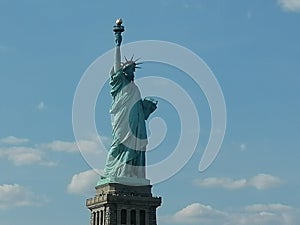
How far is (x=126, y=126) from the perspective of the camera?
13238 cm

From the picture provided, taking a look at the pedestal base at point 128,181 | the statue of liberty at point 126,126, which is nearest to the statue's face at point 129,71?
the statue of liberty at point 126,126

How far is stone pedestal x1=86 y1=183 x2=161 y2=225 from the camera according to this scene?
126250 millimetres

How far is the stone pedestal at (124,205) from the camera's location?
126m

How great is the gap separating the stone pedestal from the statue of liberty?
5.01 feet

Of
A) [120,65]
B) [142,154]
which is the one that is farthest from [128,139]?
[120,65]

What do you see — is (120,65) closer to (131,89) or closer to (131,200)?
(131,89)

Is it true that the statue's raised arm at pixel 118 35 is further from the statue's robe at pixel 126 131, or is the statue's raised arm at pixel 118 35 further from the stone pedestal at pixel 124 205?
the stone pedestal at pixel 124 205

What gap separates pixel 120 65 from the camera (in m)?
134

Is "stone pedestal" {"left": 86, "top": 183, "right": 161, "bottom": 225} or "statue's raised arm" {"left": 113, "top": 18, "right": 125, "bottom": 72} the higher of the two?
"statue's raised arm" {"left": 113, "top": 18, "right": 125, "bottom": 72}

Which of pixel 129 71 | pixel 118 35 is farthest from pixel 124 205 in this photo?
pixel 118 35

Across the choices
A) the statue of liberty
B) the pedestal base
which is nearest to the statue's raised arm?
the statue of liberty

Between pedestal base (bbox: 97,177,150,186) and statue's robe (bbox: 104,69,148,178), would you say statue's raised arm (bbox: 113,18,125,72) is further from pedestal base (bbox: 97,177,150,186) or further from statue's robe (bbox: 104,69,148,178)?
pedestal base (bbox: 97,177,150,186)

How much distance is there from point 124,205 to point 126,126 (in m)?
13.0

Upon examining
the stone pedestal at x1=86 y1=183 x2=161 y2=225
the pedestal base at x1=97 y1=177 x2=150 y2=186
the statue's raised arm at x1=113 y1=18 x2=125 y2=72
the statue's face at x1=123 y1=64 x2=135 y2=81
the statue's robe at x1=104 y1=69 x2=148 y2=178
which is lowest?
the stone pedestal at x1=86 y1=183 x2=161 y2=225
